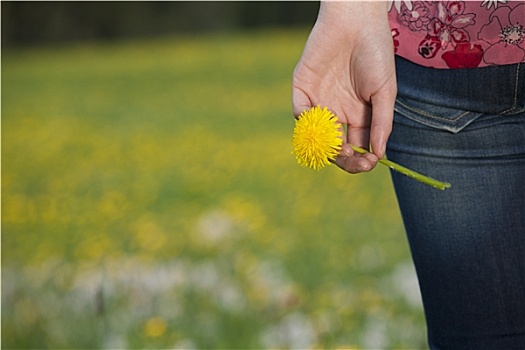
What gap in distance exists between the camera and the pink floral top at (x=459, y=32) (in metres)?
1.33

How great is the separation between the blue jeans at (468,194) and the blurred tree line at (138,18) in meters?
19.5

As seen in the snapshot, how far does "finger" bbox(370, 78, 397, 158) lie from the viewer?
1319 mm

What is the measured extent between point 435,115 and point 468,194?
130 millimetres

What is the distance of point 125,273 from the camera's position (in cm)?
345

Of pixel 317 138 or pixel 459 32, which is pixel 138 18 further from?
pixel 317 138

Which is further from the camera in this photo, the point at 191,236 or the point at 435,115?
the point at 191,236

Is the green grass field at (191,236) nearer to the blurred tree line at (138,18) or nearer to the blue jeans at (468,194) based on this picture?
the blue jeans at (468,194)

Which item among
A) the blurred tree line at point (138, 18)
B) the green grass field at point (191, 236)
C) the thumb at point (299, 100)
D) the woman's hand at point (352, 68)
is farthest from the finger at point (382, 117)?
the blurred tree line at point (138, 18)

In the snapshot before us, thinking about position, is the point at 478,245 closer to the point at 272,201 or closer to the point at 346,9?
the point at 346,9

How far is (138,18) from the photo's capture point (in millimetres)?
21906

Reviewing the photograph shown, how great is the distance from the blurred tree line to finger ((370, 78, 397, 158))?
64.3ft

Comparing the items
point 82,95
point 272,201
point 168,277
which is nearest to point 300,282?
point 168,277

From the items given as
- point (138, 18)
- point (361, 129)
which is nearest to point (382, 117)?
point (361, 129)

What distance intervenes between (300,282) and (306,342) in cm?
106
